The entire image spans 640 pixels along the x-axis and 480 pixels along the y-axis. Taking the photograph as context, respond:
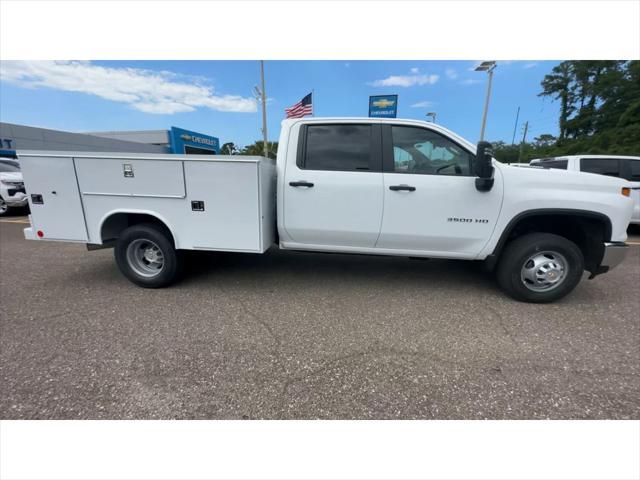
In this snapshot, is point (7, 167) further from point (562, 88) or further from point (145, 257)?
point (562, 88)

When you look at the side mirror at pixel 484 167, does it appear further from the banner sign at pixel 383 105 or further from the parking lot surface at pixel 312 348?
the banner sign at pixel 383 105

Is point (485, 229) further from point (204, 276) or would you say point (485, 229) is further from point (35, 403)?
point (35, 403)

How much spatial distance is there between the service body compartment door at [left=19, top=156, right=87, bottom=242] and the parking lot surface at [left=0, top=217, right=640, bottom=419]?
2.51ft

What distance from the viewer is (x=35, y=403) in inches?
74.1

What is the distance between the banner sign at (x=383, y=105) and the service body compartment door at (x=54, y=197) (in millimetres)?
10610

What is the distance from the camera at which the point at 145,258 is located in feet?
12.0

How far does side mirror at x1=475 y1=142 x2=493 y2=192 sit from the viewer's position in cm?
289

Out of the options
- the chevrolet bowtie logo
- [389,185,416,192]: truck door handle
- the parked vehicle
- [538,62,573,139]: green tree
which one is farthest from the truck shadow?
[538,62,573,139]: green tree

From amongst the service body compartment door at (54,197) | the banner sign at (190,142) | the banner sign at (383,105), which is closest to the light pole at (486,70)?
the banner sign at (383,105)

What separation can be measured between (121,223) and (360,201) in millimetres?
3130

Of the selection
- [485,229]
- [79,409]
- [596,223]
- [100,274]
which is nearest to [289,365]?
[79,409]

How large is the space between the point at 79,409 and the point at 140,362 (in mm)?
474

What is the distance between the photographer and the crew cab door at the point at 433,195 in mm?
3133

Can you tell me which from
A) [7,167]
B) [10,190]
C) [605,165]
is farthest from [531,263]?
[7,167]
